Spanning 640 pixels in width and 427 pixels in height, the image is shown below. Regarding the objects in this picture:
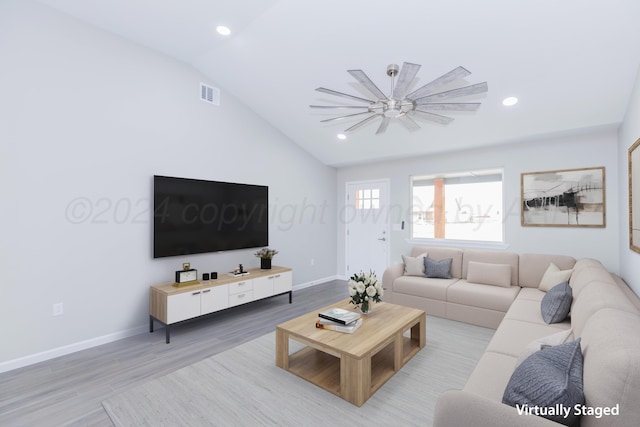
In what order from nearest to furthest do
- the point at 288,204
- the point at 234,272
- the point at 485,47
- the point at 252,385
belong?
1. the point at 252,385
2. the point at 485,47
3. the point at 234,272
4. the point at 288,204

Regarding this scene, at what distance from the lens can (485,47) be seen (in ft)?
8.96

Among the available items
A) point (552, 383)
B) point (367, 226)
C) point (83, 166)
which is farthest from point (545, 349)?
point (367, 226)

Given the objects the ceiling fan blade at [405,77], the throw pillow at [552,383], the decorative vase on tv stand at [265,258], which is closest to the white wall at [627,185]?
the throw pillow at [552,383]

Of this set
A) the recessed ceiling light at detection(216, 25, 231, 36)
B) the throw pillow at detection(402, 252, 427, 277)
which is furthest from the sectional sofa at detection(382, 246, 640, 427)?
the recessed ceiling light at detection(216, 25, 231, 36)

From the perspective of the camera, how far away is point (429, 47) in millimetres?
2855

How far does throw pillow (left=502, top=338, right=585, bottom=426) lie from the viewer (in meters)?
1.15

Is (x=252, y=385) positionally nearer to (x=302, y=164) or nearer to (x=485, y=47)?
(x=485, y=47)

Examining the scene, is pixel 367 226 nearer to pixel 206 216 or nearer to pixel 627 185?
pixel 206 216

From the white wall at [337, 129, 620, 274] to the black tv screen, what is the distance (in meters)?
2.53

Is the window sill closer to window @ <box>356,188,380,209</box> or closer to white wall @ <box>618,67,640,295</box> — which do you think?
window @ <box>356,188,380,209</box>

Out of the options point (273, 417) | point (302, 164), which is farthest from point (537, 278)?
point (302, 164)

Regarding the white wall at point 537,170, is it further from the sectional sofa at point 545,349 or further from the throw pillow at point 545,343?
the throw pillow at point 545,343

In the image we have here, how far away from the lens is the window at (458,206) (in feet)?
15.4

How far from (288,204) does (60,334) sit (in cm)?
342
